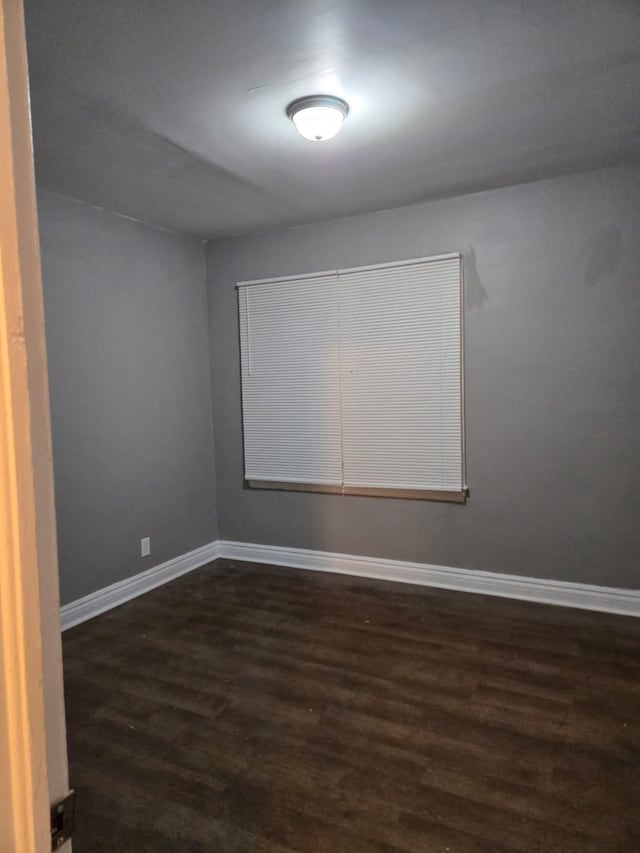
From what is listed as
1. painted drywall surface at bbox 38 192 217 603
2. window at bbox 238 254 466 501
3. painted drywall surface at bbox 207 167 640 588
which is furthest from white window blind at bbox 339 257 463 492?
painted drywall surface at bbox 38 192 217 603

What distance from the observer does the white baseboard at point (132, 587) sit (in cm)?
327

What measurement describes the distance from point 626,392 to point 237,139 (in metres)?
2.48

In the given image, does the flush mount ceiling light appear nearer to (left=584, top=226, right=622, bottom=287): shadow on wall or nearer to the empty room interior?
the empty room interior

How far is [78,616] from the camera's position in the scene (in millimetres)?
3287

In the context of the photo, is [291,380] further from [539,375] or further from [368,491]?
[539,375]

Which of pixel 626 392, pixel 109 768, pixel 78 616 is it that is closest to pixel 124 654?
pixel 78 616

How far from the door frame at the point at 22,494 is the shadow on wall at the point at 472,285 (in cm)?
316

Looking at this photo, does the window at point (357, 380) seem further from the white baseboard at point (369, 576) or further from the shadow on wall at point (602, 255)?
the shadow on wall at point (602, 255)

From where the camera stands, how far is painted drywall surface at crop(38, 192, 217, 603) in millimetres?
3193

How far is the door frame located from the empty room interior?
4.42ft

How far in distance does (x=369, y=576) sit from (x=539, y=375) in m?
1.79

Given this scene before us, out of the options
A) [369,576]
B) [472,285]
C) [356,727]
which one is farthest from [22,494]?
[369,576]

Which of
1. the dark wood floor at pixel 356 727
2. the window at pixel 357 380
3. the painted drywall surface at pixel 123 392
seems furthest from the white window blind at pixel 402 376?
the painted drywall surface at pixel 123 392

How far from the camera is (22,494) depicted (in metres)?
0.59
